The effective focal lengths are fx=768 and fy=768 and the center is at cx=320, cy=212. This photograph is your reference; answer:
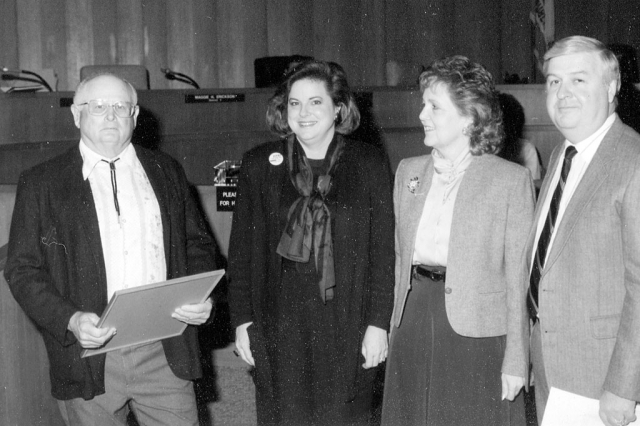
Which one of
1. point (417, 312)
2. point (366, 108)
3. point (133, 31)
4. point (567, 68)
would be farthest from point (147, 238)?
point (133, 31)

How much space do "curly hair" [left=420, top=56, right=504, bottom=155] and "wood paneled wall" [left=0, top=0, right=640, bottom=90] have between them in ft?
18.6

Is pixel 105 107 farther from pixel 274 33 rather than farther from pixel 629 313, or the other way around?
pixel 274 33

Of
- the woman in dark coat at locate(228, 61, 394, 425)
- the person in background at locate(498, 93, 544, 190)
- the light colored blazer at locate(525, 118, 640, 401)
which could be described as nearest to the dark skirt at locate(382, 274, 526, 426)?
the woman in dark coat at locate(228, 61, 394, 425)

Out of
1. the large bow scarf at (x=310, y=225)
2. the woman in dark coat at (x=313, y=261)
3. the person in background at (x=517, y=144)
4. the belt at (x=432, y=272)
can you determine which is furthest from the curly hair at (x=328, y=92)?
the person in background at (x=517, y=144)

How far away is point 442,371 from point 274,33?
19.7ft

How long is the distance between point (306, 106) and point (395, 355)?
0.78 m

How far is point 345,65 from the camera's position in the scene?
25.8ft

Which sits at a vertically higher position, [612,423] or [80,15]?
[80,15]

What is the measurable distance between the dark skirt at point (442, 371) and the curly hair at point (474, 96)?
428 millimetres

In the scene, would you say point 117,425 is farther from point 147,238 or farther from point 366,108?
point 366,108

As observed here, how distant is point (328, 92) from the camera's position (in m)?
2.31

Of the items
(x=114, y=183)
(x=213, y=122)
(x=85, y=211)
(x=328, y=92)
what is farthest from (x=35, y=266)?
(x=213, y=122)

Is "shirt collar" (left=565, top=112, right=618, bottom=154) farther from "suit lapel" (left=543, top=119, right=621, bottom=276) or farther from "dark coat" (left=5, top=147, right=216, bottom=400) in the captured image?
"dark coat" (left=5, top=147, right=216, bottom=400)

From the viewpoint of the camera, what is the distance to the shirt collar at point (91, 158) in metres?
2.10
